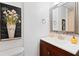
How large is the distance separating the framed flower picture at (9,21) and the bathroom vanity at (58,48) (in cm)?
36

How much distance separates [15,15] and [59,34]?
2.25 ft

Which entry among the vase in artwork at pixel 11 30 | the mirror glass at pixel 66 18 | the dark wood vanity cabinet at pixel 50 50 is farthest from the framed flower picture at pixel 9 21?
the mirror glass at pixel 66 18

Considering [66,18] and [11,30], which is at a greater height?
[66,18]

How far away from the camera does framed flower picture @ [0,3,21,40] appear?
4.56 feet

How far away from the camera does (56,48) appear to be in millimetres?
1298

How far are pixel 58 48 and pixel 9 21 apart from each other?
621 millimetres

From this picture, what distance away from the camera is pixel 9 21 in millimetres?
1392

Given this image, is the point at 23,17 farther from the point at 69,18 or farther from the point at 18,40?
the point at 69,18

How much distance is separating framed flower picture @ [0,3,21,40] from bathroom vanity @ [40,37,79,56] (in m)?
0.36

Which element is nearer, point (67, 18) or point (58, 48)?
point (58, 48)

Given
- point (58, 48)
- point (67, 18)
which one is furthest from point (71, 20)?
point (58, 48)

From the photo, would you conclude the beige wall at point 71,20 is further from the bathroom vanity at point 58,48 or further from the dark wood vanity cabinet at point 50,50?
the dark wood vanity cabinet at point 50,50

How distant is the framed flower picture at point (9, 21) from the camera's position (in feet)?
4.56

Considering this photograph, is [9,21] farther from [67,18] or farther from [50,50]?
[67,18]
